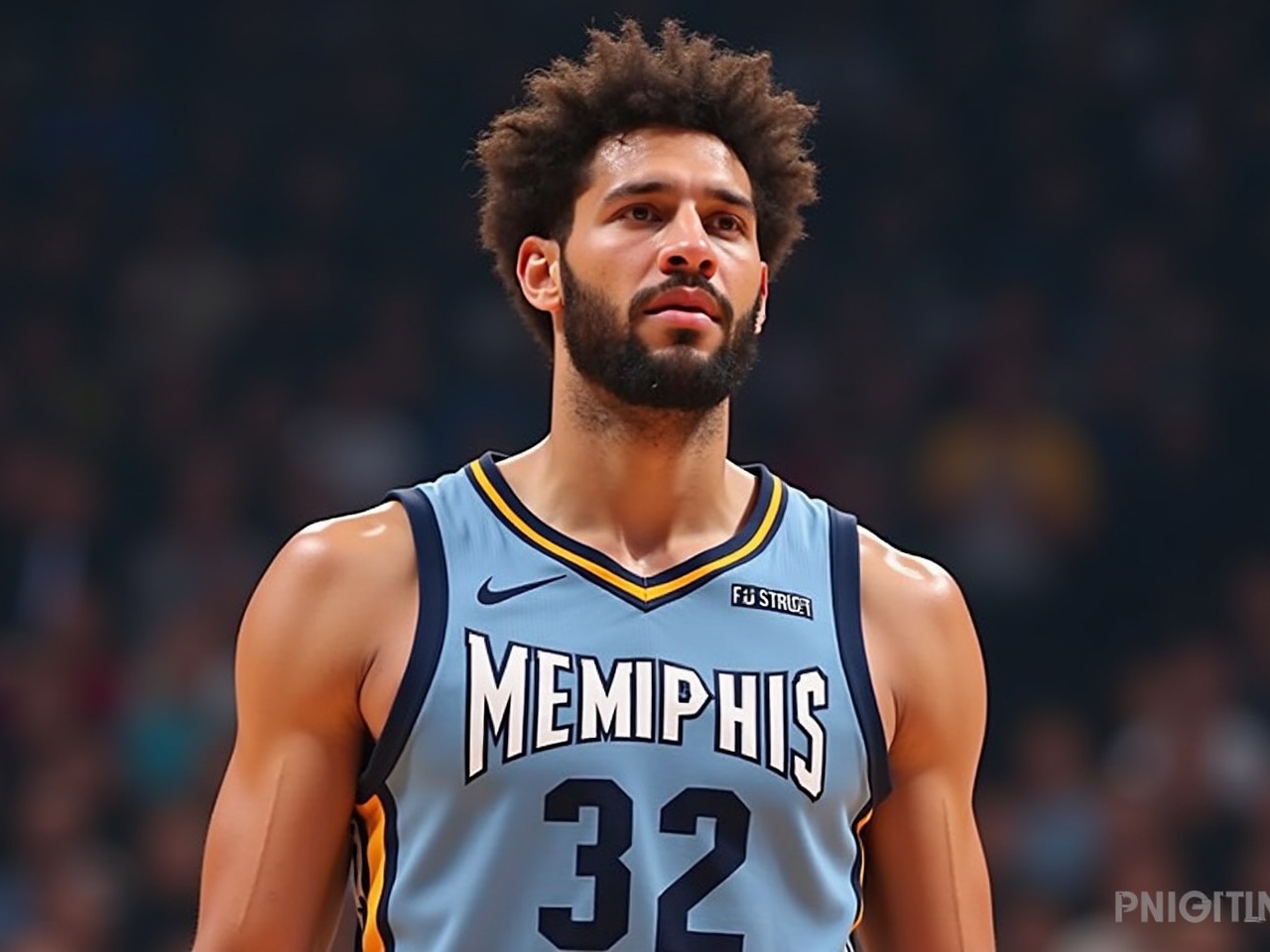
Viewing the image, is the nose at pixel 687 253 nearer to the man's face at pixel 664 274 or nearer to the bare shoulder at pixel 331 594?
the man's face at pixel 664 274

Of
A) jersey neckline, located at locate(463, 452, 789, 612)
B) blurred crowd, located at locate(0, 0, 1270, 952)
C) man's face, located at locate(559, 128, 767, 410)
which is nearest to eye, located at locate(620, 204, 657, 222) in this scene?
man's face, located at locate(559, 128, 767, 410)

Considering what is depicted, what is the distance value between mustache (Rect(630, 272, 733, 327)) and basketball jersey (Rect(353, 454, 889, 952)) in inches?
12.7

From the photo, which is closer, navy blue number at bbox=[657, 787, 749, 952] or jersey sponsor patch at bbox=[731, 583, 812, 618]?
navy blue number at bbox=[657, 787, 749, 952]

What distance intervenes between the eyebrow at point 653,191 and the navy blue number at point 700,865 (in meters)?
0.79

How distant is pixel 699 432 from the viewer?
3.02 metres

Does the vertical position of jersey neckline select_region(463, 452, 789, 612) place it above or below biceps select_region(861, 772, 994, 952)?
above

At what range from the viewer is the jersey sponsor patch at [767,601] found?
2.95 m

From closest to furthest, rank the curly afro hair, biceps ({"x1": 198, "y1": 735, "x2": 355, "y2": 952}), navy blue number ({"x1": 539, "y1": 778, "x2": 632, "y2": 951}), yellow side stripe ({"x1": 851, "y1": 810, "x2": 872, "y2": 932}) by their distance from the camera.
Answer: navy blue number ({"x1": 539, "y1": 778, "x2": 632, "y2": 951})
biceps ({"x1": 198, "y1": 735, "x2": 355, "y2": 952})
yellow side stripe ({"x1": 851, "y1": 810, "x2": 872, "y2": 932})
the curly afro hair

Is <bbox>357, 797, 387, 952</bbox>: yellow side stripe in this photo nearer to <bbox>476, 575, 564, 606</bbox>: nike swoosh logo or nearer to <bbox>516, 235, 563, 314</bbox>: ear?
<bbox>476, 575, 564, 606</bbox>: nike swoosh logo

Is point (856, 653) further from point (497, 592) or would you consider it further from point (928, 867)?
point (497, 592)

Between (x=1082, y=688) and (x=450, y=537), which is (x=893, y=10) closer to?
(x=1082, y=688)

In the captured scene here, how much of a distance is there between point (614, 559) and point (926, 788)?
0.51 m

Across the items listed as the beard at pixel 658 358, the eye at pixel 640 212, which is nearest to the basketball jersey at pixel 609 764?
the beard at pixel 658 358

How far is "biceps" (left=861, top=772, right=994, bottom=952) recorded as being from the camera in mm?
2969
